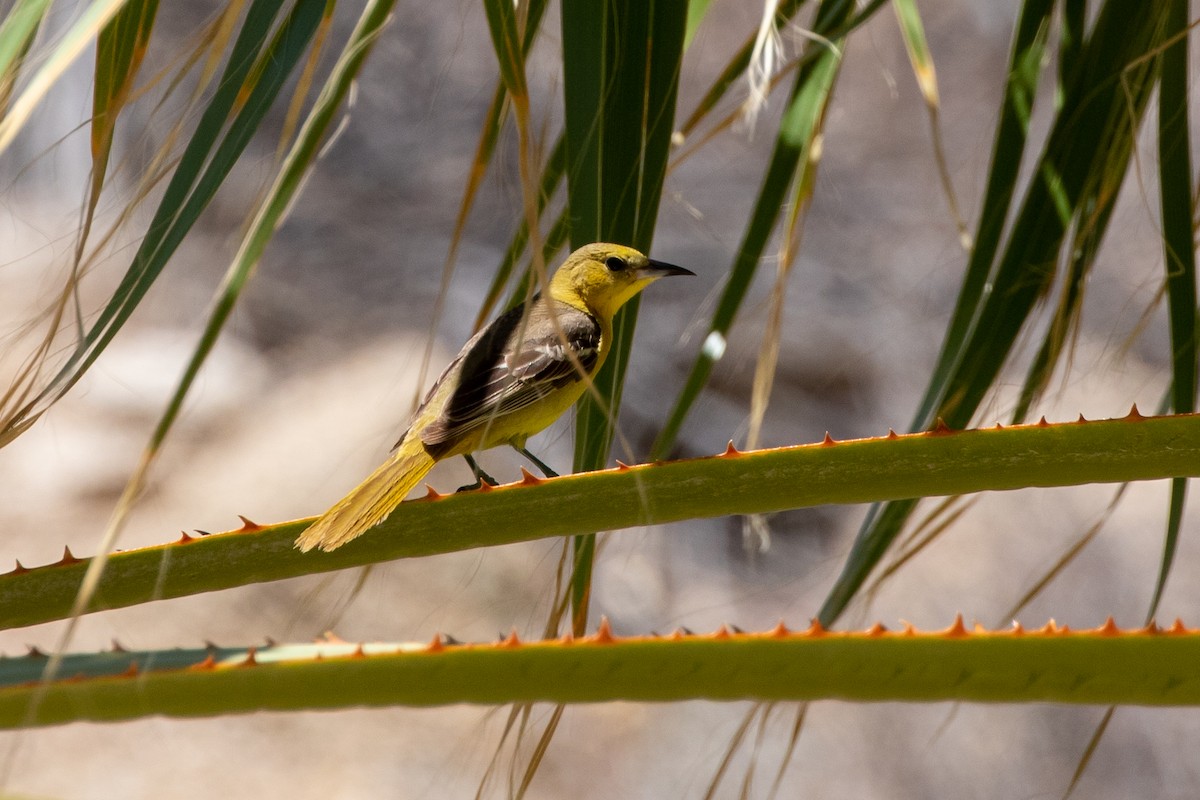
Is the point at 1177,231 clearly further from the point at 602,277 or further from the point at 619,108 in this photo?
the point at 602,277

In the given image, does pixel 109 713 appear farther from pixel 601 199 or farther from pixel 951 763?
pixel 951 763

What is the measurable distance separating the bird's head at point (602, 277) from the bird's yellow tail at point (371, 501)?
80 centimetres

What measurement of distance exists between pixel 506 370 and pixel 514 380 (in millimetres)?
35

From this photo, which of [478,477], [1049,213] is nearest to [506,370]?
[478,477]

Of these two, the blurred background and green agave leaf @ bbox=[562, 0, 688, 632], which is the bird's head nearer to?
green agave leaf @ bbox=[562, 0, 688, 632]

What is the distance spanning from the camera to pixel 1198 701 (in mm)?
907

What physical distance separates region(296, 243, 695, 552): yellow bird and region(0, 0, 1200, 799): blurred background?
1.98 metres

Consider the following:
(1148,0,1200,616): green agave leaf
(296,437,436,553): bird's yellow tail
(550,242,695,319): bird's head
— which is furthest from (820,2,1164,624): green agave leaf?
(550,242,695,319): bird's head

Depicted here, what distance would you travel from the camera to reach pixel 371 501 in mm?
1900

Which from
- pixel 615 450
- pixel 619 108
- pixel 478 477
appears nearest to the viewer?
pixel 619 108

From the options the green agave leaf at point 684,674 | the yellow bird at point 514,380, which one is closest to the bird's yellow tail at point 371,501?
the yellow bird at point 514,380

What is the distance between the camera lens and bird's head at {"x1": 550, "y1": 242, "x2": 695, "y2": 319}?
3027mm

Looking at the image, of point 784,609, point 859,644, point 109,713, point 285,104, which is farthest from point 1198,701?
point 285,104

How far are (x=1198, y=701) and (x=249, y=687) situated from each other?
29.0 inches
